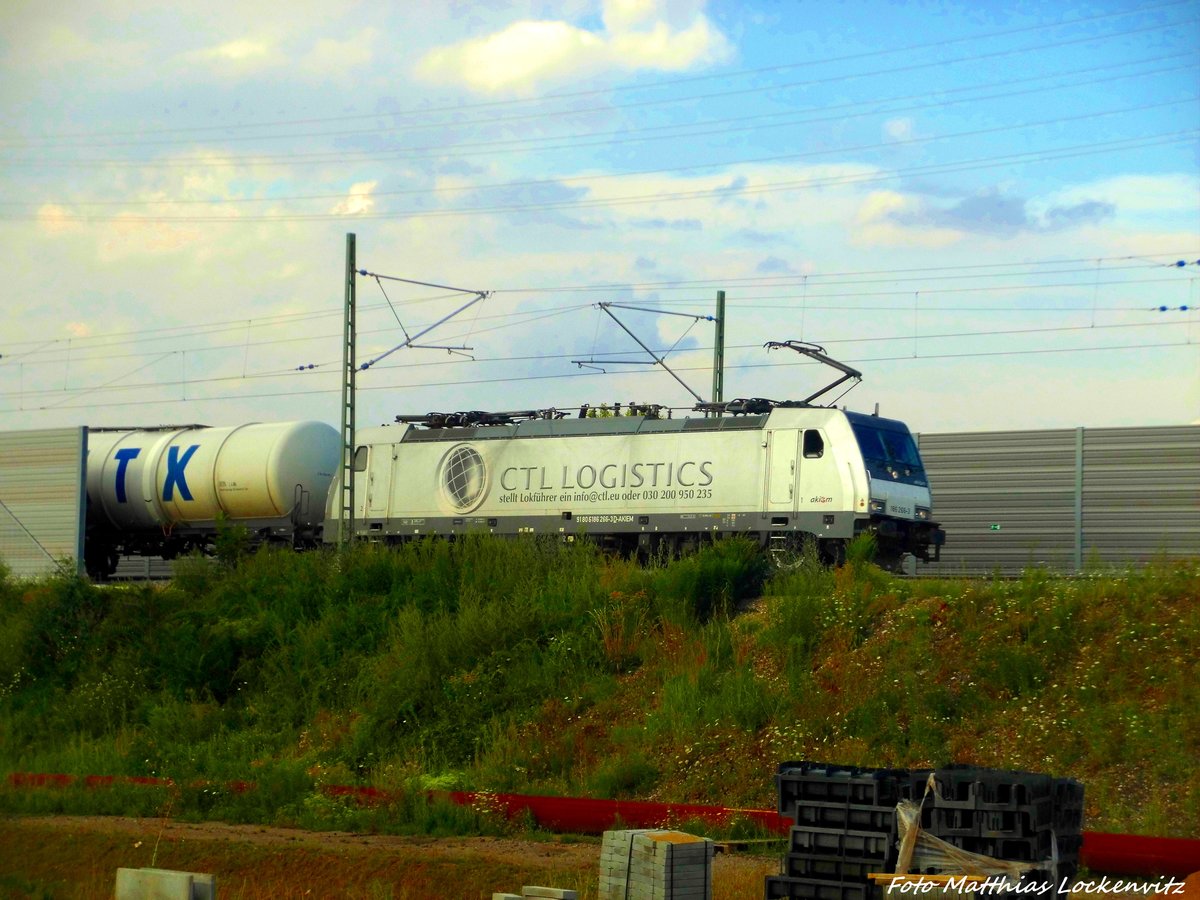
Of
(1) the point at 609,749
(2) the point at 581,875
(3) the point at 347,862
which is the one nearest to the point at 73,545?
(1) the point at 609,749

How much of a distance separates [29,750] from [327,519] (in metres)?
8.80

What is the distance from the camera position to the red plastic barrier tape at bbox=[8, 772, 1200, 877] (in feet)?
43.2

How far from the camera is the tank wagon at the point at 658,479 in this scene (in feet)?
82.7

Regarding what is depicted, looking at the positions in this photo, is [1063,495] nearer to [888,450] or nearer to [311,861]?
[888,450]

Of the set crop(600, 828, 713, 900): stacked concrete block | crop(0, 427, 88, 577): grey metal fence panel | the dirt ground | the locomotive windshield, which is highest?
the locomotive windshield

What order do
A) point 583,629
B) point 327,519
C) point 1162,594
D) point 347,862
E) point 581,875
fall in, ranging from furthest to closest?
point 327,519
point 583,629
point 1162,594
point 347,862
point 581,875

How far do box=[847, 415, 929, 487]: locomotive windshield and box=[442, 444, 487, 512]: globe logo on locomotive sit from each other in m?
7.74

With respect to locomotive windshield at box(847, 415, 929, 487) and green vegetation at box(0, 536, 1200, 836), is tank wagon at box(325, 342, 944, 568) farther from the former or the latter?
green vegetation at box(0, 536, 1200, 836)

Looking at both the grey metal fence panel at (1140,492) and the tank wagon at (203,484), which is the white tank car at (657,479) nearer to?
the tank wagon at (203,484)

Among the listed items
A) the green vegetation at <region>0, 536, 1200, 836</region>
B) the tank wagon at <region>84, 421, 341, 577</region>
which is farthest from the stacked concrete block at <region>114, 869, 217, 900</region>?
the tank wagon at <region>84, 421, 341, 577</region>

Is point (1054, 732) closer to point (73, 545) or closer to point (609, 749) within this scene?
point (609, 749)

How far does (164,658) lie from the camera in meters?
24.4

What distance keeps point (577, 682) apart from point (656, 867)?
966 centimetres

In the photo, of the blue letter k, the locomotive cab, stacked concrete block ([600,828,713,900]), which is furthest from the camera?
the blue letter k
